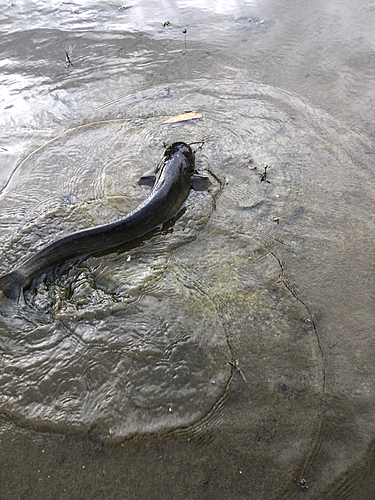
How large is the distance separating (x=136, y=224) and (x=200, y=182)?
3.39ft

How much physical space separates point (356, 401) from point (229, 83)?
506 cm

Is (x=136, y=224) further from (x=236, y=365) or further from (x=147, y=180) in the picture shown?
(x=236, y=365)

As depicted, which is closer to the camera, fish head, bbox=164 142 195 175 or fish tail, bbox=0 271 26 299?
fish tail, bbox=0 271 26 299

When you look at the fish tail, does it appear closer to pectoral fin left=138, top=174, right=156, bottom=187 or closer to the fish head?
pectoral fin left=138, top=174, right=156, bottom=187

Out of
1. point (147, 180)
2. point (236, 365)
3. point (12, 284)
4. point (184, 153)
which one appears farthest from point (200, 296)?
point (184, 153)

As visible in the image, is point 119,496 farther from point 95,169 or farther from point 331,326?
point 95,169

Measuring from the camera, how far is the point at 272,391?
90.8 inches

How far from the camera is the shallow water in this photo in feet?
6.79

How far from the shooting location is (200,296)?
9.43 ft

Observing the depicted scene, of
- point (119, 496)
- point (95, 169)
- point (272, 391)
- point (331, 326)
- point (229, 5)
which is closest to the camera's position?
point (119, 496)

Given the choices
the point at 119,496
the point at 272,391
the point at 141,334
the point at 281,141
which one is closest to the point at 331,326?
the point at 272,391

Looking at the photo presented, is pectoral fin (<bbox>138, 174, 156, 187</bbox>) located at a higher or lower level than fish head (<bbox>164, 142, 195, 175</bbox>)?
lower

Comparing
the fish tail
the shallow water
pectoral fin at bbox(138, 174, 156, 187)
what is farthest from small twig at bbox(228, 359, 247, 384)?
pectoral fin at bbox(138, 174, 156, 187)

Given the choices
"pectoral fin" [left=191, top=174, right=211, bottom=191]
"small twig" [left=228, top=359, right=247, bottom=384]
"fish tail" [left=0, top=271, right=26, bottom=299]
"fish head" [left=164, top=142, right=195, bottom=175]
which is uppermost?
"fish head" [left=164, top=142, right=195, bottom=175]
